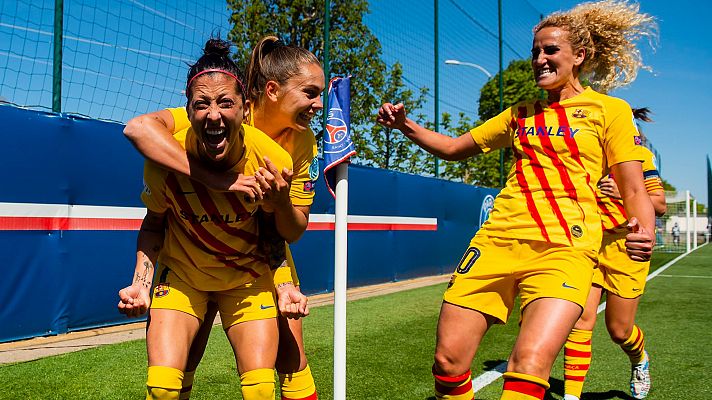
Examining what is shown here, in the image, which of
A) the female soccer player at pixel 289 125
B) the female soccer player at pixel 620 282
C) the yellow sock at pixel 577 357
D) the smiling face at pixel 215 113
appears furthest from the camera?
the female soccer player at pixel 620 282

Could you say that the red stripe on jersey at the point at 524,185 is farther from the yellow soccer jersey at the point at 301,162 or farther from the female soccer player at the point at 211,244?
the female soccer player at the point at 211,244

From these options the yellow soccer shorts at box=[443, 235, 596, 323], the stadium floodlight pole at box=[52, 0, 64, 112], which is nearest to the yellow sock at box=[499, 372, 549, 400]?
the yellow soccer shorts at box=[443, 235, 596, 323]

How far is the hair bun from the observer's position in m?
2.84

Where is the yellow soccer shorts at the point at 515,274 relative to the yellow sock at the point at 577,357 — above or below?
above

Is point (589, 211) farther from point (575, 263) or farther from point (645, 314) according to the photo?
point (645, 314)

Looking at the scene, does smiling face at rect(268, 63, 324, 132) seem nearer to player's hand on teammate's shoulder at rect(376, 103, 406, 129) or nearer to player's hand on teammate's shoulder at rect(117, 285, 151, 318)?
player's hand on teammate's shoulder at rect(376, 103, 406, 129)

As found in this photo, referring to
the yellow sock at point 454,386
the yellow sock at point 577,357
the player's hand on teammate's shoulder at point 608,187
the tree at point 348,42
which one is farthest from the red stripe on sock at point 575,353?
the tree at point 348,42

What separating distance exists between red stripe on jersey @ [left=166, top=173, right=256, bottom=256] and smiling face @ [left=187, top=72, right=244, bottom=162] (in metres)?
0.25

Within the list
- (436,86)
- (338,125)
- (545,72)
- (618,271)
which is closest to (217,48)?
(338,125)

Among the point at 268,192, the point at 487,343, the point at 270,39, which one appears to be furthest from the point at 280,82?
the point at 487,343

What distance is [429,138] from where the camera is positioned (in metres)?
3.92

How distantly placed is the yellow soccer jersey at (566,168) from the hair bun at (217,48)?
1.57 metres

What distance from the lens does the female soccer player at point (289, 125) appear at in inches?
118

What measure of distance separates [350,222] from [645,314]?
4.72 meters
